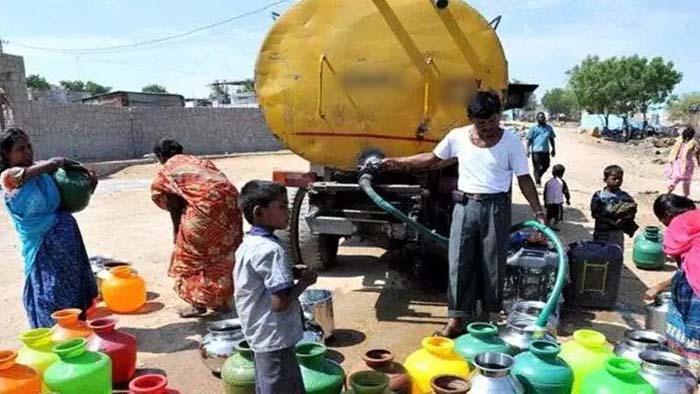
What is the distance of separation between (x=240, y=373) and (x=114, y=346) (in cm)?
91

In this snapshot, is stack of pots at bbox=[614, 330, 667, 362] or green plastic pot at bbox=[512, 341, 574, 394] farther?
stack of pots at bbox=[614, 330, 667, 362]

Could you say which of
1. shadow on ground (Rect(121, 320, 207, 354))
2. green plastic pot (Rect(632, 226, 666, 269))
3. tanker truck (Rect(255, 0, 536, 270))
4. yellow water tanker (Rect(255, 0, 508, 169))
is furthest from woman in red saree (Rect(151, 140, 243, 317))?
green plastic pot (Rect(632, 226, 666, 269))

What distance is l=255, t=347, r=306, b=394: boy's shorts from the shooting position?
2410mm

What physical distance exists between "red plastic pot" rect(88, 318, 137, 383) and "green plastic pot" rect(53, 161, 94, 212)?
939 millimetres

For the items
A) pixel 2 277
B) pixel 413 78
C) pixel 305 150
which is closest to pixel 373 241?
pixel 305 150

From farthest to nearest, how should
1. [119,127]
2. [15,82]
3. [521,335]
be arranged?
[119,127] → [15,82] → [521,335]

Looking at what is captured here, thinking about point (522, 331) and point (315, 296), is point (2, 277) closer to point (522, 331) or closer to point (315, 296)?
point (315, 296)

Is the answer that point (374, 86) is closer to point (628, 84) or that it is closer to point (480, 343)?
point (480, 343)

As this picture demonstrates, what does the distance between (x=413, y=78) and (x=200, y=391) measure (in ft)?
9.35

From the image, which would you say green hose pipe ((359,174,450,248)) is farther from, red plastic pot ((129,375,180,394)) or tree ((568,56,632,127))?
tree ((568,56,632,127))

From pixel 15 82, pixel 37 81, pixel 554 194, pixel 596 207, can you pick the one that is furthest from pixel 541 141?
pixel 37 81

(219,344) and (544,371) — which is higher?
(544,371)

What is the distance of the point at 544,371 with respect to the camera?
2604mm

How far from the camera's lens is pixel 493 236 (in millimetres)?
→ 3768
